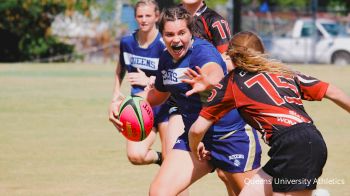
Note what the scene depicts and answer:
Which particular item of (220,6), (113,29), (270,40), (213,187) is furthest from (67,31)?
(213,187)

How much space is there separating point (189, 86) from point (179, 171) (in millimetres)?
763

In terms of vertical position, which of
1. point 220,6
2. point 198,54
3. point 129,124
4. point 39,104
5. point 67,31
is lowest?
point 220,6

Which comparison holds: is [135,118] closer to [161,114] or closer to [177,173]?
[177,173]

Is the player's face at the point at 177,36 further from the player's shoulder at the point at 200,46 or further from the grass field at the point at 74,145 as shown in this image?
the grass field at the point at 74,145

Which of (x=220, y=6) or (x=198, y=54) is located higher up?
(x=198, y=54)

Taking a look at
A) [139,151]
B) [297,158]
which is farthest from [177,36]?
[139,151]

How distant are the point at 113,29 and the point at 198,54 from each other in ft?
97.9

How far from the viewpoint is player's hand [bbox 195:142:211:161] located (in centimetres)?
669

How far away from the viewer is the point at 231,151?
6.93m

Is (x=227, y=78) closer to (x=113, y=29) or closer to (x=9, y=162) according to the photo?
(x=9, y=162)

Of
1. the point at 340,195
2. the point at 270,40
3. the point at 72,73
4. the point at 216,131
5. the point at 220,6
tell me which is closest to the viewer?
the point at 216,131

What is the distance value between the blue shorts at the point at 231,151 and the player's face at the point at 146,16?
242cm

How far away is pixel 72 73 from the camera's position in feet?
82.7

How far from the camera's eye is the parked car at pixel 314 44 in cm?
3309
